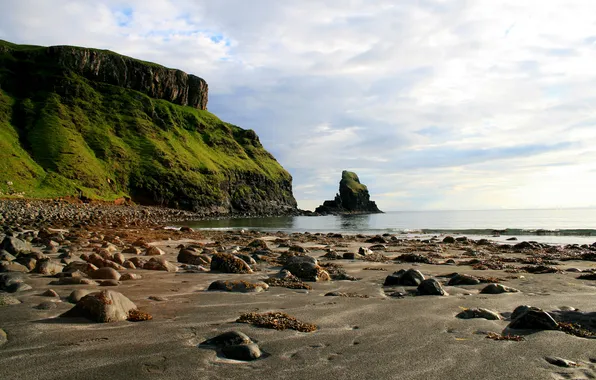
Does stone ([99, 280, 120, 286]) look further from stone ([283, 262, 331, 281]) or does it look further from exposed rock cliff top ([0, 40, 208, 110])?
exposed rock cliff top ([0, 40, 208, 110])

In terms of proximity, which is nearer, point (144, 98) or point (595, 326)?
point (595, 326)

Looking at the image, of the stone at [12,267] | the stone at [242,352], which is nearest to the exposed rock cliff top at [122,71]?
the stone at [12,267]

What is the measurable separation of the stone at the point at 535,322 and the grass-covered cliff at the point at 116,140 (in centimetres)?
6935

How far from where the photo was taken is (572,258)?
59.7 ft

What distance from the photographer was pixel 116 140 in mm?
106688

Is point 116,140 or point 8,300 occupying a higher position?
point 116,140

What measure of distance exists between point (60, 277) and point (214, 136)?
151 metres

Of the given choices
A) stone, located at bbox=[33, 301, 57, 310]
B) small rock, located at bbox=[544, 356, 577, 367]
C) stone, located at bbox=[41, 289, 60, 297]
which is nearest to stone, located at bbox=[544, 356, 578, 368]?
small rock, located at bbox=[544, 356, 577, 367]

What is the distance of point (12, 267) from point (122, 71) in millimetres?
142512

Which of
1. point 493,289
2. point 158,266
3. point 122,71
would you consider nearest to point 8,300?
point 158,266

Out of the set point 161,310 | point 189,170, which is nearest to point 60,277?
point 161,310

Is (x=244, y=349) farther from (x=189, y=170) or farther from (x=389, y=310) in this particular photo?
(x=189, y=170)

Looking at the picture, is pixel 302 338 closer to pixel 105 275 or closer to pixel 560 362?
pixel 560 362

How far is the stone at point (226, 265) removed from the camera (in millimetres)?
11281
